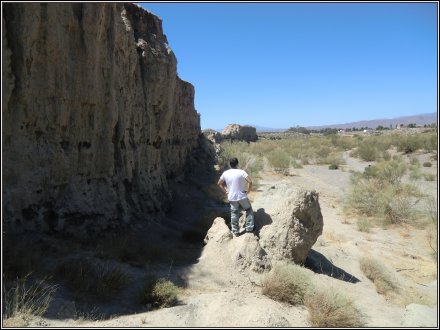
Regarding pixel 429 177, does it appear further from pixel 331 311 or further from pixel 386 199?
pixel 331 311

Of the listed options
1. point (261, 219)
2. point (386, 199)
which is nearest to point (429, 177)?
point (386, 199)

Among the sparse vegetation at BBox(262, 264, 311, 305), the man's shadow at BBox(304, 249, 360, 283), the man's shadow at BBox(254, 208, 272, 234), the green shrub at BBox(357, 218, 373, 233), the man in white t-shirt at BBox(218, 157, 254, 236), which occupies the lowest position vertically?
the green shrub at BBox(357, 218, 373, 233)

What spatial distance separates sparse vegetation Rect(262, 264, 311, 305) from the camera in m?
6.30

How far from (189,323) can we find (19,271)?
2.40 meters

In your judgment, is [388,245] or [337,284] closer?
[337,284]

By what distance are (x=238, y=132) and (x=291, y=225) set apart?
4492cm

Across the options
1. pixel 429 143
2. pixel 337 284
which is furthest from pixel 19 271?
pixel 429 143

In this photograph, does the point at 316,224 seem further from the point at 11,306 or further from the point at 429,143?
the point at 429,143

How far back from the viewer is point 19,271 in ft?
17.6

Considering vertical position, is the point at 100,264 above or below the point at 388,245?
above

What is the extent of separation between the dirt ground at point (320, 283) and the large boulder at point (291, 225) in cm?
53

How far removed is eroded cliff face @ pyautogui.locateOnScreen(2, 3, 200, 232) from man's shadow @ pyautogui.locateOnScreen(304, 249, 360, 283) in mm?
4080

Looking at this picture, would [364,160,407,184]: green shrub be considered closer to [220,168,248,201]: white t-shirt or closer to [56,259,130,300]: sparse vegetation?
[220,168,248,201]: white t-shirt

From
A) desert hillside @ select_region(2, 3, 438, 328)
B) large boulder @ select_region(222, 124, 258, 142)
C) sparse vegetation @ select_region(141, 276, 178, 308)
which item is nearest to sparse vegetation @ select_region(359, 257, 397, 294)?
desert hillside @ select_region(2, 3, 438, 328)
